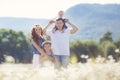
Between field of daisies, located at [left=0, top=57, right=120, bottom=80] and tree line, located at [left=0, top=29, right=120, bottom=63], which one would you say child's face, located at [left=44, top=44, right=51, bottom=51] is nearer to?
field of daisies, located at [left=0, top=57, right=120, bottom=80]

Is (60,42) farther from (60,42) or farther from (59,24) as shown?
(59,24)

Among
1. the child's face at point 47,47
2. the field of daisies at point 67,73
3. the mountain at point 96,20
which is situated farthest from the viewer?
the mountain at point 96,20

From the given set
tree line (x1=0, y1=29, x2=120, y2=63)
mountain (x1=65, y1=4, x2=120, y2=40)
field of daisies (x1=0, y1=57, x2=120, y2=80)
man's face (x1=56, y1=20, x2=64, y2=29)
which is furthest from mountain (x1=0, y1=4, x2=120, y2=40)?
field of daisies (x1=0, y1=57, x2=120, y2=80)

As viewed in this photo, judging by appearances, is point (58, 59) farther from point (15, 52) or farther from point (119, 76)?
point (15, 52)

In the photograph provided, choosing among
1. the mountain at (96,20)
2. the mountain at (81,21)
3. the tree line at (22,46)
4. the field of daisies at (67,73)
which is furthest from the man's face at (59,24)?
the tree line at (22,46)

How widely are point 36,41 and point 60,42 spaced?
316 millimetres

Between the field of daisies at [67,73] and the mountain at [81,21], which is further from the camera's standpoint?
the mountain at [81,21]

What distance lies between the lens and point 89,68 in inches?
133

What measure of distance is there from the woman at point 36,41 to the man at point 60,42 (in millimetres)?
158

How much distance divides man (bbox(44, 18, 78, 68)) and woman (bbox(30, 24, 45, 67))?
158 millimetres

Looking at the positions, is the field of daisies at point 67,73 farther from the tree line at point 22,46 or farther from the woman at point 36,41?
the tree line at point 22,46

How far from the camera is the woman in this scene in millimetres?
5449

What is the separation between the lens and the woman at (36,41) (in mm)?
5449

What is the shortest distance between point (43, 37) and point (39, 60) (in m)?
0.34
